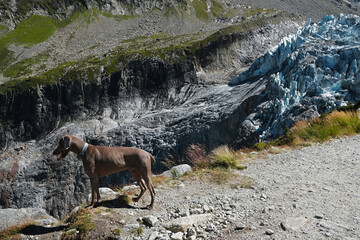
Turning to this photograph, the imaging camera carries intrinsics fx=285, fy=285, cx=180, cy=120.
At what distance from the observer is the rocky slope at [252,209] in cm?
553

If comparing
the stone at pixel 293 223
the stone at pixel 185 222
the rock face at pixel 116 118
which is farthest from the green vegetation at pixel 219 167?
the rock face at pixel 116 118

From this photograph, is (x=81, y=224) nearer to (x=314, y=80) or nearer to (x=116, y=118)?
(x=314, y=80)

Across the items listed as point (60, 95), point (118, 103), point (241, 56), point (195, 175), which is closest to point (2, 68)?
point (60, 95)

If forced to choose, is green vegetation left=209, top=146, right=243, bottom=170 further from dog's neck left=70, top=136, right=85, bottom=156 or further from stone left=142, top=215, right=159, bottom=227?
dog's neck left=70, top=136, right=85, bottom=156

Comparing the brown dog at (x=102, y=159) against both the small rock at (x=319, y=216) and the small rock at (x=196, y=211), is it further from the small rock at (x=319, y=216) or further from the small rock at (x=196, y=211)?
the small rock at (x=319, y=216)

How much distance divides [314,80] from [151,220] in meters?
30.7

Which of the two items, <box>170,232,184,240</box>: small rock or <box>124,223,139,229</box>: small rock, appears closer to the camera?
<box>170,232,184,240</box>: small rock

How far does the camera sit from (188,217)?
6273mm

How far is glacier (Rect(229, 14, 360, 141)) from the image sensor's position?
28125mm

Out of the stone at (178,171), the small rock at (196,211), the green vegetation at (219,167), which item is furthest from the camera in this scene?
the stone at (178,171)

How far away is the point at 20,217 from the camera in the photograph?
7.83 meters

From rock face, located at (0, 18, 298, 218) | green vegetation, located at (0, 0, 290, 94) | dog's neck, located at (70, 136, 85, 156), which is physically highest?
green vegetation, located at (0, 0, 290, 94)

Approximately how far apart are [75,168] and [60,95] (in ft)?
62.4

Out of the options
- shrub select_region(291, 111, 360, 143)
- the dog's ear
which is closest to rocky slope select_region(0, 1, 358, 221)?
shrub select_region(291, 111, 360, 143)
